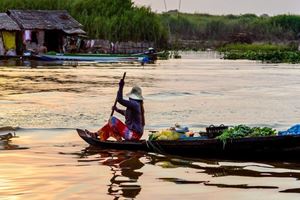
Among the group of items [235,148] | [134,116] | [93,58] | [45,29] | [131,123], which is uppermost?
[45,29]

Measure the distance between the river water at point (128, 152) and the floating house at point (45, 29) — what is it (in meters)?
20.4

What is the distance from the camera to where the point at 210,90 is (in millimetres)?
22297

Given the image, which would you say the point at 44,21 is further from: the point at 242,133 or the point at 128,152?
the point at 242,133

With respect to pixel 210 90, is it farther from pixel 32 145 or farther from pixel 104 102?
pixel 32 145

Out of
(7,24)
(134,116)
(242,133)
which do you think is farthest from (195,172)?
(7,24)

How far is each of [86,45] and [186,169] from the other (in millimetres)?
40055

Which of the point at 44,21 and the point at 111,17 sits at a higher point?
the point at 111,17

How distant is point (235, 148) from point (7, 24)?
Result: 117 feet

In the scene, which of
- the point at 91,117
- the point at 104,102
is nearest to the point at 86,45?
the point at 104,102

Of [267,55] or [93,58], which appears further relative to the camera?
[267,55]

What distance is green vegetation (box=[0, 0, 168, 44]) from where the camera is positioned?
49.6 metres

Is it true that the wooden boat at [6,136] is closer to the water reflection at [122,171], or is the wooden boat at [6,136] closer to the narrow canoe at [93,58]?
the water reflection at [122,171]

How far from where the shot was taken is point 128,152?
9492 millimetres

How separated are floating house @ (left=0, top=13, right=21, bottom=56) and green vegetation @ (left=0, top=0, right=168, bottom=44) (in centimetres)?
538
